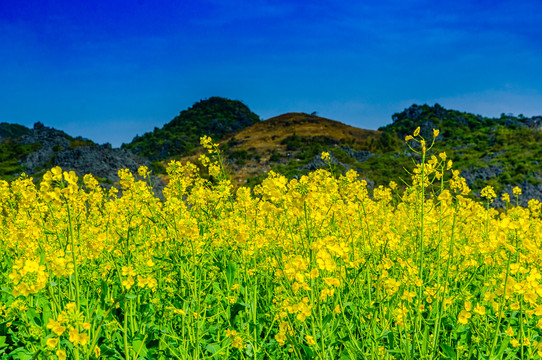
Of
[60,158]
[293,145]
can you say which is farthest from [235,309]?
[293,145]

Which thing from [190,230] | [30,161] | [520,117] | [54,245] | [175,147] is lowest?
[54,245]

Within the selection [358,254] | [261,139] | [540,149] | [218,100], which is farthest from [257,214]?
[218,100]

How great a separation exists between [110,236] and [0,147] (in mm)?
38174

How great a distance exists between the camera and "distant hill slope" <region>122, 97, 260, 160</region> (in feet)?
215

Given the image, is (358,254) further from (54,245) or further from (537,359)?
(54,245)

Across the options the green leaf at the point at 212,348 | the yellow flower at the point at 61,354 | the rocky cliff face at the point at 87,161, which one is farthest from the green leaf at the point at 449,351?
the rocky cliff face at the point at 87,161

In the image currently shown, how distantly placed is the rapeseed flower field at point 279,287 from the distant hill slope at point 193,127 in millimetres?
58862

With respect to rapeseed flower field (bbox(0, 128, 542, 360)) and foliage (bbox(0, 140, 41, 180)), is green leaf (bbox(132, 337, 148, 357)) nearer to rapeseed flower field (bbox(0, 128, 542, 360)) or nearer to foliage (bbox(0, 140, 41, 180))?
rapeseed flower field (bbox(0, 128, 542, 360))

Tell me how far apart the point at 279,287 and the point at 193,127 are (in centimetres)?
7782

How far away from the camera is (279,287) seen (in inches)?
126

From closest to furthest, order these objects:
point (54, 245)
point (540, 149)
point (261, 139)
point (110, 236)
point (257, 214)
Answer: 1. point (257, 214)
2. point (54, 245)
3. point (110, 236)
4. point (540, 149)
5. point (261, 139)

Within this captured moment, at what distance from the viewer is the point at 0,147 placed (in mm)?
35594

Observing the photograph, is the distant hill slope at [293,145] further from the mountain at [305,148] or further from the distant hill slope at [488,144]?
the distant hill slope at [488,144]

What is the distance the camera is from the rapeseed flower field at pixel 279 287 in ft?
8.02
